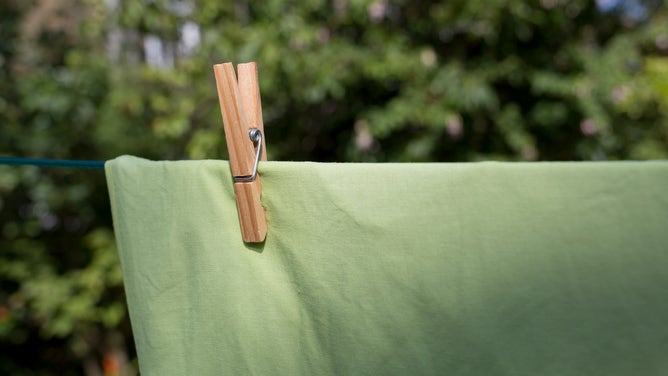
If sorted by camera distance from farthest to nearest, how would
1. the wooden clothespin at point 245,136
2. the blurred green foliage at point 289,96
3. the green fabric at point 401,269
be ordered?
1. the blurred green foliage at point 289,96
2. the wooden clothespin at point 245,136
3. the green fabric at point 401,269

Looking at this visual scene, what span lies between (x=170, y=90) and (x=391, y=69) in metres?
1.06

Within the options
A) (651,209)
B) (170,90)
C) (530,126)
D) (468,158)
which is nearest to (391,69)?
(468,158)

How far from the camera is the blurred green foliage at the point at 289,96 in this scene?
7.39 feet

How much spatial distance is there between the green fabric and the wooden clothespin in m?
0.02

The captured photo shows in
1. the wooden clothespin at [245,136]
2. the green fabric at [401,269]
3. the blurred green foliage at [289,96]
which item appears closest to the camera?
the green fabric at [401,269]

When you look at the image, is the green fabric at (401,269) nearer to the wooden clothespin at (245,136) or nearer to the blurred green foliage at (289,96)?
the wooden clothespin at (245,136)

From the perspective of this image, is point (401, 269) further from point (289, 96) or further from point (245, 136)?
point (289, 96)

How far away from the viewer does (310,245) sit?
74cm

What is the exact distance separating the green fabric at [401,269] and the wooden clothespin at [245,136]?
0.02m

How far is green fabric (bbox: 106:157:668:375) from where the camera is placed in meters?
0.61

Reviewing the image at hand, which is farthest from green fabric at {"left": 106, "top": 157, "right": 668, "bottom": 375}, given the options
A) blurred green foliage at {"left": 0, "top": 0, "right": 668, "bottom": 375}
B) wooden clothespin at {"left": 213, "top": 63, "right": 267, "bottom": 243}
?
blurred green foliage at {"left": 0, "top": 0, "right": 668, "bottom": 375}

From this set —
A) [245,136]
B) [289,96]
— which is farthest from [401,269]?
[289,96]

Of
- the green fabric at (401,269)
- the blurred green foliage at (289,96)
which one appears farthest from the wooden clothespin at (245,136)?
the blurred green foliage at (289,96)

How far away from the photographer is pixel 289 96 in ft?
7.65
